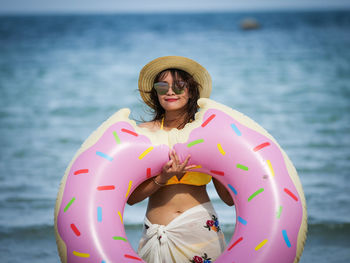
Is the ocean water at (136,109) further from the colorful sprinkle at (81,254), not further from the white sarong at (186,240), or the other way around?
the colorful sprinkle at (81,254)

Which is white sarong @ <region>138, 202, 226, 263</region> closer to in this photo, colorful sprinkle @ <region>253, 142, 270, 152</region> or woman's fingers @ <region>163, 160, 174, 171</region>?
Answer: woman's fingers @ <region>163, 160, 174, 171</region>

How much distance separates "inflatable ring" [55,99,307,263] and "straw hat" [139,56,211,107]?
191 millimetres

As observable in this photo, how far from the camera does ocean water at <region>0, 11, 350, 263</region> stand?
424 cm

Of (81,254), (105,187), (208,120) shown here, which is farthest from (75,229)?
(208,120)

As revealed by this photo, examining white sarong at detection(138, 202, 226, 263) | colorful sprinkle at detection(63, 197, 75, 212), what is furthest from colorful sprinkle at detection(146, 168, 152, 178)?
colorful sprinkle at detection(63, 197, 75, 212)

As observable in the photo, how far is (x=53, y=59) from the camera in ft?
51.4

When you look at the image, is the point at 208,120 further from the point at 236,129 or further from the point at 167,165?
the point at 167,165

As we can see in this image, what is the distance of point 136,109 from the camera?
348 inches

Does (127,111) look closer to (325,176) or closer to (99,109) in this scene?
(325,176)

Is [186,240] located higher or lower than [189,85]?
lower

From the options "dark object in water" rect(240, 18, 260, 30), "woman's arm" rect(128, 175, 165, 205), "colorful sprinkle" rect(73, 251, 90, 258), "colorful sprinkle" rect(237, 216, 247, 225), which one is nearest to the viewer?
"colorful sprinkle" rect(73, 251, 90, 258)

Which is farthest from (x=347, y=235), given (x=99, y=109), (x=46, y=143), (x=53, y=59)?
(x=53, y=59)

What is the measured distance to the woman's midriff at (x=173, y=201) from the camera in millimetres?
2324

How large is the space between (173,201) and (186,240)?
7.7 inches
